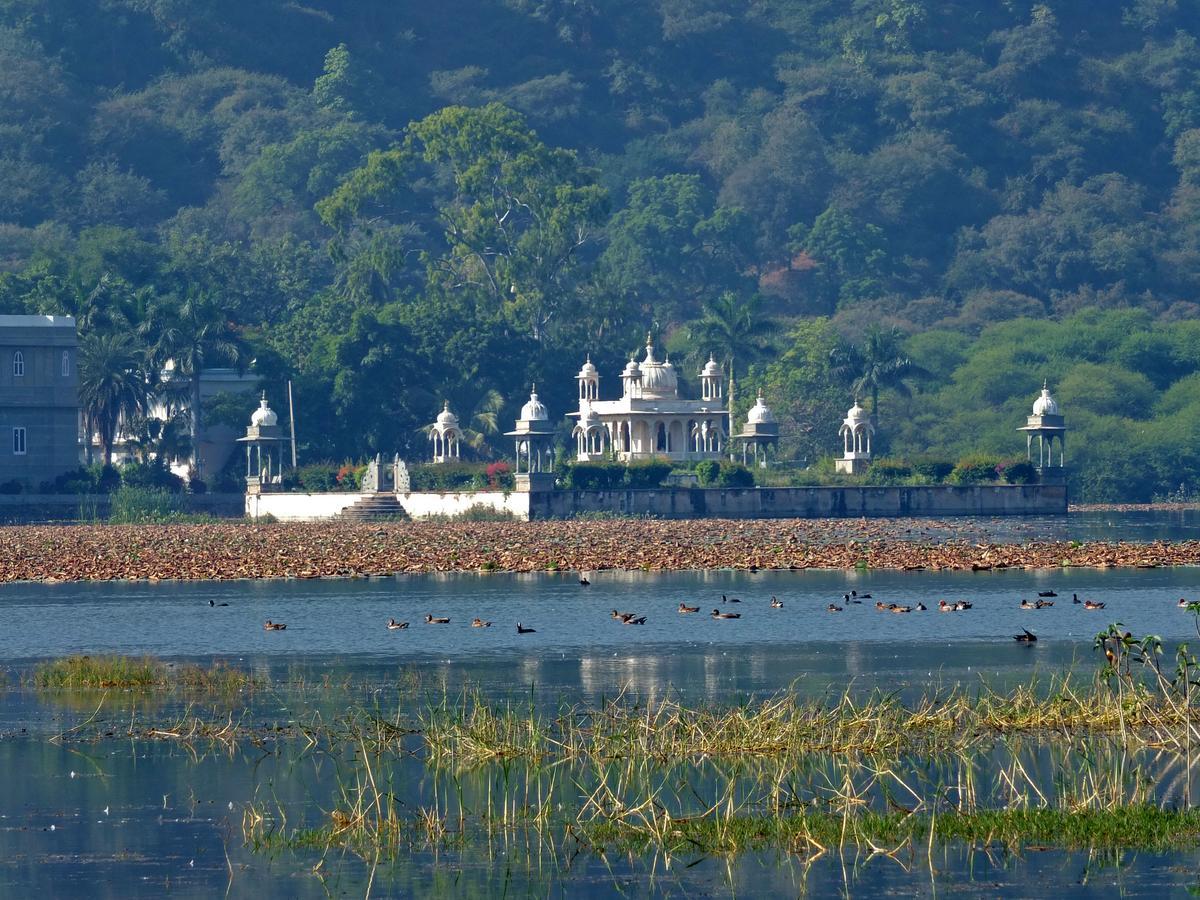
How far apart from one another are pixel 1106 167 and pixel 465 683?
6146 inches

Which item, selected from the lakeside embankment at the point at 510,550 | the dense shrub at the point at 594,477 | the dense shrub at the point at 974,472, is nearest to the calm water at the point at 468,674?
the lakeside embankment at the point at 510,550

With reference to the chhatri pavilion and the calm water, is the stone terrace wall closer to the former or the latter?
the chhatri pavilion

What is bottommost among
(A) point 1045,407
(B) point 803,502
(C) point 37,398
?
(B) point 803,502

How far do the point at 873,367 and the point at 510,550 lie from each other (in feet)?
167

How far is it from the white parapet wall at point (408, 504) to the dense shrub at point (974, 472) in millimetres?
18008

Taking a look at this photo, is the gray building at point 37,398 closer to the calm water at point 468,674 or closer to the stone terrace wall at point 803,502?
the stone terrace wall at point 803,502

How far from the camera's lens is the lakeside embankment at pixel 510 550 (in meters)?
65.0

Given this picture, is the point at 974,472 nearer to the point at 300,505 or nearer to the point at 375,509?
the point at 375,509

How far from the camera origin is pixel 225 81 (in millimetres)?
187500

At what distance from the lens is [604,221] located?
144 m

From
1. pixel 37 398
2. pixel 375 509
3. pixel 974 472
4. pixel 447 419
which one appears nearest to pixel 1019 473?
pixel 974 472

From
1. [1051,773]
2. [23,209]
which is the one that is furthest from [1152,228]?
[1051,773]

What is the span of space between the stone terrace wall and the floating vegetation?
55798 mm

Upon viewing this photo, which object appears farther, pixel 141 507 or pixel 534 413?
pixel 534 413
